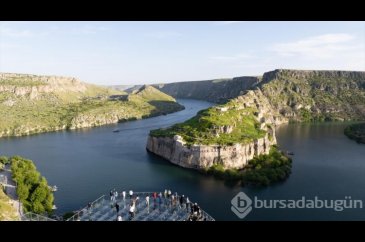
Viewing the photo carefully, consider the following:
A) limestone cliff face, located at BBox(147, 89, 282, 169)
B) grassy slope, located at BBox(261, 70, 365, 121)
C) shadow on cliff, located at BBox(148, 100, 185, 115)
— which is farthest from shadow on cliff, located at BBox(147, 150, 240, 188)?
shadow on cliff, located at BBox(148, 100, 185, 115)

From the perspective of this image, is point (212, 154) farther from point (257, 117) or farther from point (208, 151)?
point (257, 117)

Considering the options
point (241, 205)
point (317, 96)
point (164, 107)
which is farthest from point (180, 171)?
point (317, 96)

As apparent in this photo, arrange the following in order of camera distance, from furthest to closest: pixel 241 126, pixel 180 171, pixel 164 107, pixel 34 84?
pixel 164 107 < pixel 34 84 < pixel 241 126 < pixel 180 171

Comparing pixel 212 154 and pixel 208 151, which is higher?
pixel 208 151

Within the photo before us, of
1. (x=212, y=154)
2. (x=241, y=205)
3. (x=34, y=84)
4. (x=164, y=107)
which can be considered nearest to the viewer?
(x=241, y=205)

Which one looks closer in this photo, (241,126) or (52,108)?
(241,126)

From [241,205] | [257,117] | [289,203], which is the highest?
[257,117]

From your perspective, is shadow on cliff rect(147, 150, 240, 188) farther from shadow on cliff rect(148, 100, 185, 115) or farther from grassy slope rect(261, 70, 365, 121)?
shadow on cliff rect(148, 100, 185, 115)

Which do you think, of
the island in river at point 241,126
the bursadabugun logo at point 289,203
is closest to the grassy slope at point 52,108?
the island in river at point 241,126
